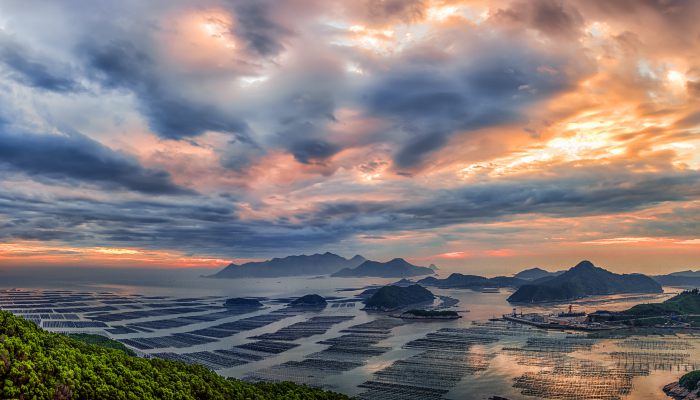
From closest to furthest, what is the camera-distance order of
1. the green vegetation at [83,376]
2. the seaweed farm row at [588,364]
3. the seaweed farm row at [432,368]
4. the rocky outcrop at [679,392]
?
the green vegetation at [83,376]
the rocky outcrop at [679,392]
the seaweed farm row at [432,368]
the seaweed farm row at [588,364]

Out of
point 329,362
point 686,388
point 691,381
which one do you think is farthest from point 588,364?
point 329,362

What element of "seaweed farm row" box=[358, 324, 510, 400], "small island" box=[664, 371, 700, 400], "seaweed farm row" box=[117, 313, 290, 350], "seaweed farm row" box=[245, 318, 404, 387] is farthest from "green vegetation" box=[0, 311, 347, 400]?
"seaweed farm row" box=[117, 313, 290, 350]

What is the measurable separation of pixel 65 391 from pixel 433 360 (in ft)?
382

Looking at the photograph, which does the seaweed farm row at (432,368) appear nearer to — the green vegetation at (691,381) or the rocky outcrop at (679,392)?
the rocky outcrop at (679,392)

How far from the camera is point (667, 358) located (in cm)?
13050

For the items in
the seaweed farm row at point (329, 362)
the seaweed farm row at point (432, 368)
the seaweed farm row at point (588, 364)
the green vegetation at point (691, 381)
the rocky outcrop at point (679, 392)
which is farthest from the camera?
the seaweed farm row at point (329, 362)

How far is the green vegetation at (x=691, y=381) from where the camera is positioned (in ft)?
308

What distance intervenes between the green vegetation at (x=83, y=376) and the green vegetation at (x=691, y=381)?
10011 centimetres

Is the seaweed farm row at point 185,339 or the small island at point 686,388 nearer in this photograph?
the small island at point 686,388

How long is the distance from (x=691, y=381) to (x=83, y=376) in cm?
12163

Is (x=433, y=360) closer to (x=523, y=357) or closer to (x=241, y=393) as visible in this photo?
(x=523, y=357)

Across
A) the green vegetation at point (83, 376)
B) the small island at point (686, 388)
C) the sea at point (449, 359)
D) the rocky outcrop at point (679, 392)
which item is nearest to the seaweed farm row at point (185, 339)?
the sea at point (449, 359)

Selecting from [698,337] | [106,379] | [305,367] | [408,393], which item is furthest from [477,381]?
[698,337]

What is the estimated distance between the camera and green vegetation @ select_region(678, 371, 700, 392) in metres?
93.8
